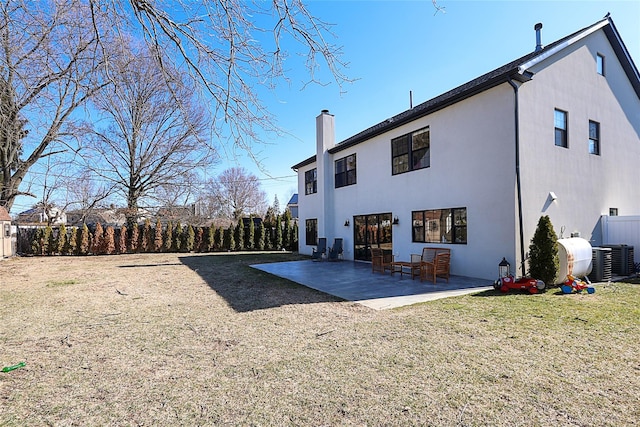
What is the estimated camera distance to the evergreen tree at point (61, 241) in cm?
1778

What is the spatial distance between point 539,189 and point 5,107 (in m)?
10.4

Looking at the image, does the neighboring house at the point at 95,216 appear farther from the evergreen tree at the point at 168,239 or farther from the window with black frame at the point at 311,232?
the window with black frame at the point at 311,232

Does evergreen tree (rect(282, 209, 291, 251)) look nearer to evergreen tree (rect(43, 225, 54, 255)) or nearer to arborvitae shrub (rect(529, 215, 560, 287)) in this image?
Result: evergreen tree (rect(43, 225, 54, 255))

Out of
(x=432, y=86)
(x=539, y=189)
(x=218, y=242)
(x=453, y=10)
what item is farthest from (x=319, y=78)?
(x=218, y=242)

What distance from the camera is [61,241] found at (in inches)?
701

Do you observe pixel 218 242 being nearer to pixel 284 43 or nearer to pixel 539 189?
pixel 539 189

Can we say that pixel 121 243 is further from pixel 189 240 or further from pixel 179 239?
pixel 189 240

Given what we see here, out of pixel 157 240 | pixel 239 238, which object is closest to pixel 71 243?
pixel 157 240

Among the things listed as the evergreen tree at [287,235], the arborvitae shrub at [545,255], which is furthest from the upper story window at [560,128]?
the evergreen tree at [287,235]

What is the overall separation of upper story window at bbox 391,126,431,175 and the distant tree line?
1094 centimetres

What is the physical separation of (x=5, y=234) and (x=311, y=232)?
48.2 feet

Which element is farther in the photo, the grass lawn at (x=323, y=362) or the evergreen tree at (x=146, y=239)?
the evergreen tree at (x=146, y=239)

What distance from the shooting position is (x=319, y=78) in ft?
11.1

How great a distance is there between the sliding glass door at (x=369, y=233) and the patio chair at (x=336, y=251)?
0.72 meters
